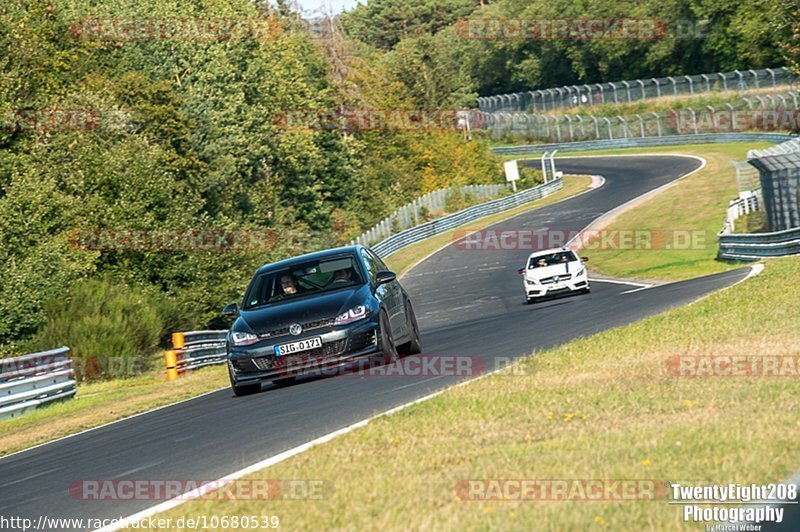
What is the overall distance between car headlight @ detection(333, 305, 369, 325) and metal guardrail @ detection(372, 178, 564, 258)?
39745 mm

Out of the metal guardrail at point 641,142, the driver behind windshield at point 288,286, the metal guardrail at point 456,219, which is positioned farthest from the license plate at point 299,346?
the metal guardrail at point 641,142

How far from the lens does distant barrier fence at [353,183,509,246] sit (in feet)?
196

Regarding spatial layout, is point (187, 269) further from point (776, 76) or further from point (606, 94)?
point (606, 94)

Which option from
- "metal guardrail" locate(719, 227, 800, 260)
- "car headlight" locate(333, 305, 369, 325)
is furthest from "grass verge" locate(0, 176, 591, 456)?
"metal guardrail" locate(719, 227, 800, 260)

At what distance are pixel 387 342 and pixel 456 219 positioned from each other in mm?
51726

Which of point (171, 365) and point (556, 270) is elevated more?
Result: point (556, 270)

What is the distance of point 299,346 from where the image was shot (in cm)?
1355

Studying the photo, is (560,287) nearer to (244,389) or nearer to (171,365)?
(171,365)

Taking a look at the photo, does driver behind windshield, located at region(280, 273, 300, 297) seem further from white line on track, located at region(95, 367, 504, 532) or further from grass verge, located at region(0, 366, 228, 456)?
white line on track, located at region(95, 367, 504, 532)

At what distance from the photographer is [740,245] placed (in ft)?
107

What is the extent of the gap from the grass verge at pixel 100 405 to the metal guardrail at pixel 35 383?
24cm

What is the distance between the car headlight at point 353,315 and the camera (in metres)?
13.7

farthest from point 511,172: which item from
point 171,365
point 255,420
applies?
point 255,420

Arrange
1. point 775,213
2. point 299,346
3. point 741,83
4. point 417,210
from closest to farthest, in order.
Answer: point 299,346 → point 775,213 → point 417,210 → point 741,83
